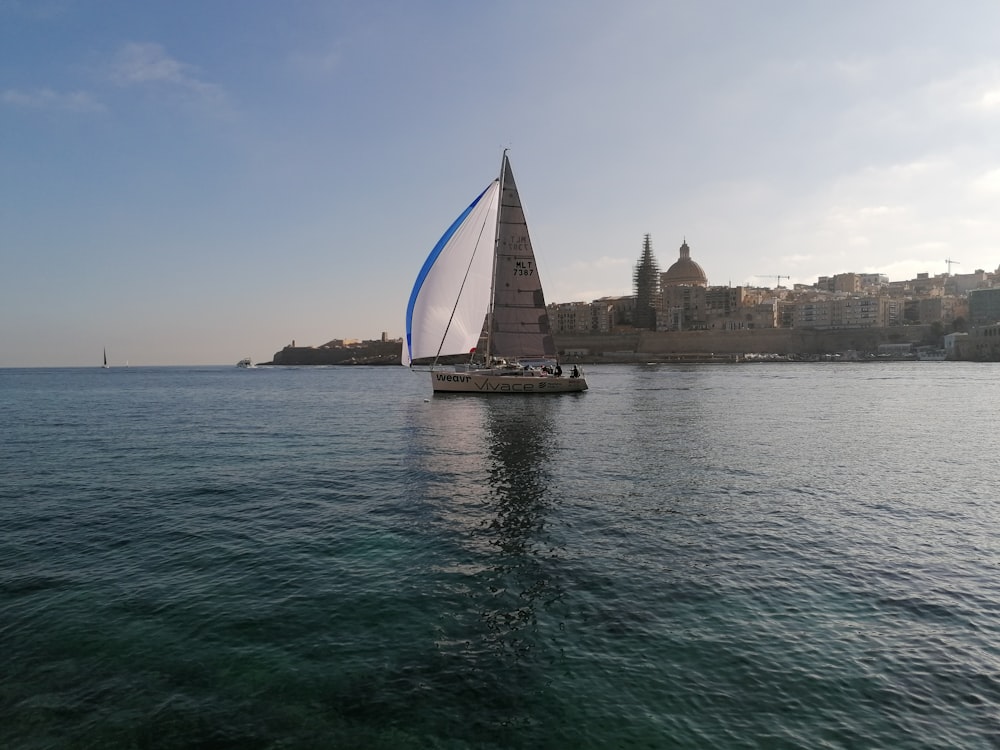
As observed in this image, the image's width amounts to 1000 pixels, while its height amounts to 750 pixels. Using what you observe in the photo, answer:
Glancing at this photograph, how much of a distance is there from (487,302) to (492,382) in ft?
19.8

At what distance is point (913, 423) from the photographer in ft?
96.0

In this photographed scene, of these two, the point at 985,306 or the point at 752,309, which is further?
the point at 752,309

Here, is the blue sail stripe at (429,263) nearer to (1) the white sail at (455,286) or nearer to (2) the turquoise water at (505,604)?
(1) the white sail at (455,286)

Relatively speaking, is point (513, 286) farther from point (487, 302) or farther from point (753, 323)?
point (753, 323)

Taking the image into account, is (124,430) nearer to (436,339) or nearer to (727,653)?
(436,339)

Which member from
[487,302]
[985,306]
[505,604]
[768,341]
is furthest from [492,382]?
[985,306]

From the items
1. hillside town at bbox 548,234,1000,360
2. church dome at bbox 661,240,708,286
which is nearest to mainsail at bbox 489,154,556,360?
hillside town at bbox 548,234,1000,360

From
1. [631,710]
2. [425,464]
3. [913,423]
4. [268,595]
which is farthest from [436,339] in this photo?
[631,710]

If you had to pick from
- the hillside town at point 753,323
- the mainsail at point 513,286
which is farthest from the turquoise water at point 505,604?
the hillside town at point 753,323

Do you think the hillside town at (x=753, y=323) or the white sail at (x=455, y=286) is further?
the hillside town at (x=753, y=323)

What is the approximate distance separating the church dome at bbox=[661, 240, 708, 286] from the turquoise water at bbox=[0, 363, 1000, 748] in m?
168

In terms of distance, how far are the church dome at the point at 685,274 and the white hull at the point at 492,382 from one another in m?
143

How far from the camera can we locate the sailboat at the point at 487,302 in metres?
42.8

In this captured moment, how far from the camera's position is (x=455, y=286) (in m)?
43.1
